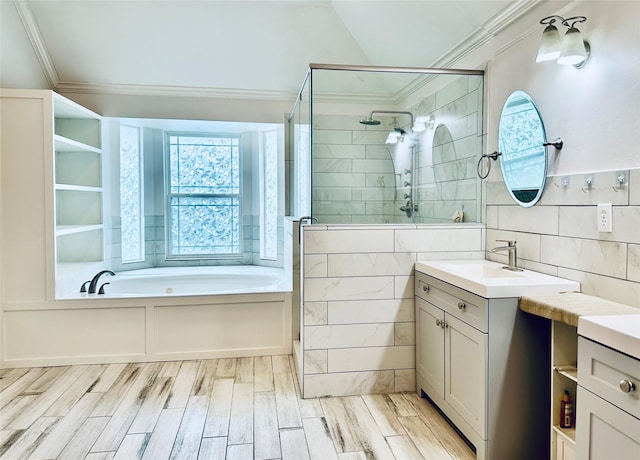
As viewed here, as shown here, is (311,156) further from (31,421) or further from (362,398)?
(31,421)

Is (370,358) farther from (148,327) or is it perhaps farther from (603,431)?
(148,327)

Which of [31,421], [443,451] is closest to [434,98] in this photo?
[443,451]

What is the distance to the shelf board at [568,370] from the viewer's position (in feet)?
5.58

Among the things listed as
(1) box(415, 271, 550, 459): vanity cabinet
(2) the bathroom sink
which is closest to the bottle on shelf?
(1) box(415, 271, 550, 459): vanity cabinet

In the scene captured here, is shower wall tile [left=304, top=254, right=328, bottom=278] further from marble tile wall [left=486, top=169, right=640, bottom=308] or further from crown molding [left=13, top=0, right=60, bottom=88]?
crown molding [left=13, top=0, right=60, bottom=88]

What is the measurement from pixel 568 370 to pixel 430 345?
90 cm

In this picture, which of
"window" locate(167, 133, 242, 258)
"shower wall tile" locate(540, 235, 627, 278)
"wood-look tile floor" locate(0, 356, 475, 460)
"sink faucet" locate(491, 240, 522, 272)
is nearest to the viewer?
"shower wall tile" locate(540, 235, 627, 278)

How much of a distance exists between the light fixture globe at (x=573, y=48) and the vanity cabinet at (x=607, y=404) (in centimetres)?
121

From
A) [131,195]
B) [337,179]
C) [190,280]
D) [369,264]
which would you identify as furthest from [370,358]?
[131,195]

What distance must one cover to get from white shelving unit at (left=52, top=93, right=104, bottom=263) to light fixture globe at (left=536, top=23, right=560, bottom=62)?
359cm

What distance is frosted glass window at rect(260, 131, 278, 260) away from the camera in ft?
15.4

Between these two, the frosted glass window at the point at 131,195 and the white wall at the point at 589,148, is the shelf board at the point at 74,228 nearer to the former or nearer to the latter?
the frosted glass window at the point at 131,195

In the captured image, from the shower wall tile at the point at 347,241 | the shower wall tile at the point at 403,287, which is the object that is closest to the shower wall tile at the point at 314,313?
the shower wall tile at the point at 347,241

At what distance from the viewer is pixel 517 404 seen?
1.96 m
